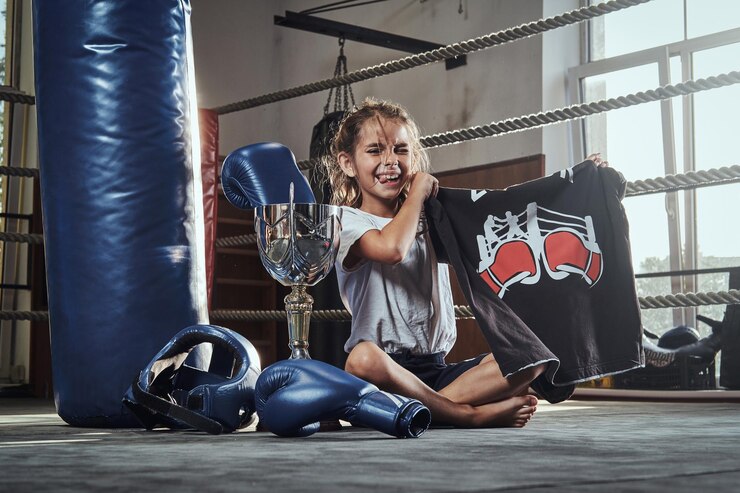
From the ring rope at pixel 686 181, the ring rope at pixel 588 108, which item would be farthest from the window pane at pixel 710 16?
the ring rope at pixel 686 181

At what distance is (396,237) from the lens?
5.25 ft

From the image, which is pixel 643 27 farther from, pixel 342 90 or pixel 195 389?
pixel 195 389

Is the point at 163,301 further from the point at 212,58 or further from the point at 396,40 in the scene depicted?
the point at 212,58

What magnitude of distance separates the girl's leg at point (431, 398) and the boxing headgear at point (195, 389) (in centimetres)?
18

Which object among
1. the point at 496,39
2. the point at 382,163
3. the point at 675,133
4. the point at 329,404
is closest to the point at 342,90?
the point at 675,133

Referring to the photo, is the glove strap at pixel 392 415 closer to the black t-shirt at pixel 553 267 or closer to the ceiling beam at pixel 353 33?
the black t-shirt at pixel 553 267

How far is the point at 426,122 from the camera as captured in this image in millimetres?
5656

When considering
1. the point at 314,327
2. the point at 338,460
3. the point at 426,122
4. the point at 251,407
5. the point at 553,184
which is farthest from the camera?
the point at 426,122

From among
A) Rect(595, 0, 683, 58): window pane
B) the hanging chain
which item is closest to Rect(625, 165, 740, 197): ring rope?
Rect(595, 0, 683, 58): window pane

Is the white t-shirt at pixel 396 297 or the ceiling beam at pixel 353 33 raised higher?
the ceiling beam at pixel 353 33

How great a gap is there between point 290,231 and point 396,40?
3.87 meters

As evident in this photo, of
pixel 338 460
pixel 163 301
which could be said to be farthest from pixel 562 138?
pixel 338 460

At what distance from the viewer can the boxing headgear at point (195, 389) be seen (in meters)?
1.41

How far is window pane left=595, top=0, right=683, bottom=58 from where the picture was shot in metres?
4.75
